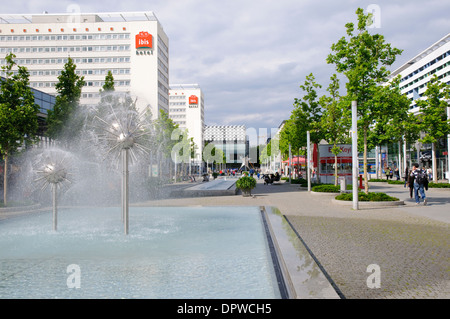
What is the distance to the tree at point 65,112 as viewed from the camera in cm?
2662

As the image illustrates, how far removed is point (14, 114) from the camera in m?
18.3

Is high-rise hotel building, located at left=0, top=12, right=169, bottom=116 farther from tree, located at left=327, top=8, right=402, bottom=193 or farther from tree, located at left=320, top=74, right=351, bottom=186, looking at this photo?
tree, located at left=327, top=8, right=402, bottom=193

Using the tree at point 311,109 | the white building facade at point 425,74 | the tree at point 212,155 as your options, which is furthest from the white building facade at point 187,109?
the tree at point 311,109

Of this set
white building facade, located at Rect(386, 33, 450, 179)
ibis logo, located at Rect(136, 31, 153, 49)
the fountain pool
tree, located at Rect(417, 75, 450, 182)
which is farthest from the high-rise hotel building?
the fountain pool

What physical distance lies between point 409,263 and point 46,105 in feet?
121

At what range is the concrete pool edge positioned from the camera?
4441 mm

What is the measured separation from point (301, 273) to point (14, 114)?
1790cm

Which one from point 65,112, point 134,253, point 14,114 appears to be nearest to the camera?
point 134,253

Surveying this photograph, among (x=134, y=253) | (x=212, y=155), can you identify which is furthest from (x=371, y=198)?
(x=212, y=155)

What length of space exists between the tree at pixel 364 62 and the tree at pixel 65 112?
62.3 ft

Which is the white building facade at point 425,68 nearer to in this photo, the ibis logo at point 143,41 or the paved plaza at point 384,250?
the ibis logo at point 143,41

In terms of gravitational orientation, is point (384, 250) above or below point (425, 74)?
below

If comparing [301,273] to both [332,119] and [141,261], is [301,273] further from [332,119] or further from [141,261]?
[332,119]
